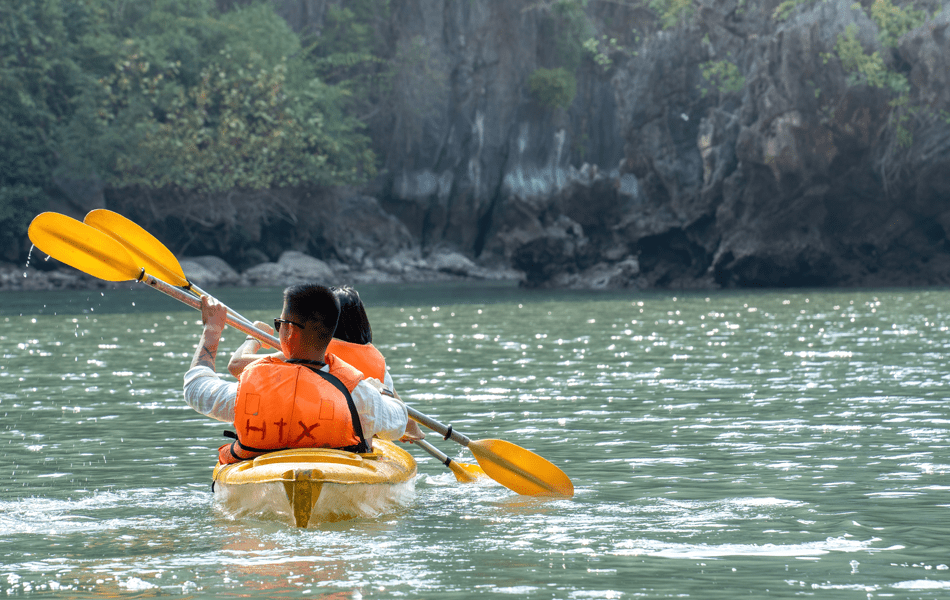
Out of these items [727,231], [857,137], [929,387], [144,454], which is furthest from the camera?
[727,231]

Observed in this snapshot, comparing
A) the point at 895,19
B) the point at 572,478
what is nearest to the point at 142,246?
the point at 572,478

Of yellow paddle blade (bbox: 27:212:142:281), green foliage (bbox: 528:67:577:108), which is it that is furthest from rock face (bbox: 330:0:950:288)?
yellow paddle blade (bbox: 27:212:142:281)

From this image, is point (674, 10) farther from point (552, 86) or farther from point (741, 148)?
point (552, 86)

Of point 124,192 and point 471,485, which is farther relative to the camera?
point 124,192

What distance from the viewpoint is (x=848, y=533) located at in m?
5.07

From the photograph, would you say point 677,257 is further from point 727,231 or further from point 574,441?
point 574,441

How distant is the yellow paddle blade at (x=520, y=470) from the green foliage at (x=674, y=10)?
29.5 m

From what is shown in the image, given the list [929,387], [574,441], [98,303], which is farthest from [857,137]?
[574,441]

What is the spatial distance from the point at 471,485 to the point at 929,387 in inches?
196

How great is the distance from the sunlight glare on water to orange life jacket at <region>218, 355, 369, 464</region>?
371 millimetres

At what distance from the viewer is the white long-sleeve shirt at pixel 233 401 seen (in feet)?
17.1

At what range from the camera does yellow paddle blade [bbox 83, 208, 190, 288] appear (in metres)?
5.97

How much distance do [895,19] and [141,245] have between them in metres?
28.5

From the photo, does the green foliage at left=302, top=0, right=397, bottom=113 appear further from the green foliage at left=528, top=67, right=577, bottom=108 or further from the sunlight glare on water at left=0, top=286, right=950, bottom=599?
the sunlight glare on water at left=0, top=286, right=950, bottom=599
